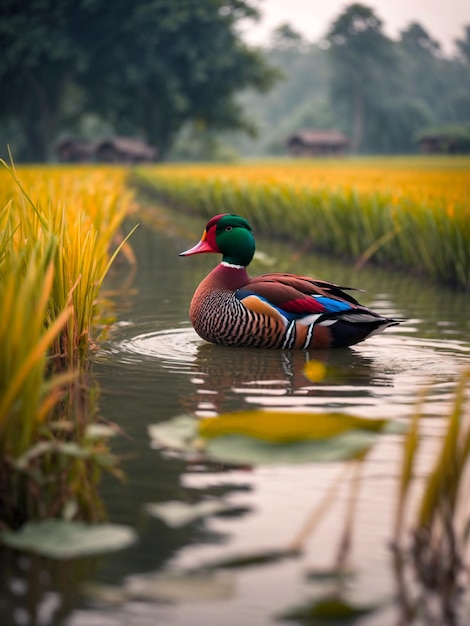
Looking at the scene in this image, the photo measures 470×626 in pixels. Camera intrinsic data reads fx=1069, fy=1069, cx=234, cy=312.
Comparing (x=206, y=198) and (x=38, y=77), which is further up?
(x=38, y=77)

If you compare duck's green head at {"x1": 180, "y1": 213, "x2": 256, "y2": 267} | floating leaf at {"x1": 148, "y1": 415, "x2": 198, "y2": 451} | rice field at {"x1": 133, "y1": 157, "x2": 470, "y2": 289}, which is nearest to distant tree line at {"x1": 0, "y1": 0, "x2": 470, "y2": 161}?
rice field at {"x1": 133, "y1": 157, "x2": 470, "y2": 289}

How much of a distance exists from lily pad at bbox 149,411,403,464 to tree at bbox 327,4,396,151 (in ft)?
302

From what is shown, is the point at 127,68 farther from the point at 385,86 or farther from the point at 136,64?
the point at 385,86

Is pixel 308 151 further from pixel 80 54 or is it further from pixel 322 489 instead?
pixel 322 489

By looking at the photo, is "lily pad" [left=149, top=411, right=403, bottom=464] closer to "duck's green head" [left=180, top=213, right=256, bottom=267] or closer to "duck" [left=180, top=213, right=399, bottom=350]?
"duck" [left=180, top=213, right=399, bottom=350]

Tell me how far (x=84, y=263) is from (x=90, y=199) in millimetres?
4776

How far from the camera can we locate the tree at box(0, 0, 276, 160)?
54750 millimetres

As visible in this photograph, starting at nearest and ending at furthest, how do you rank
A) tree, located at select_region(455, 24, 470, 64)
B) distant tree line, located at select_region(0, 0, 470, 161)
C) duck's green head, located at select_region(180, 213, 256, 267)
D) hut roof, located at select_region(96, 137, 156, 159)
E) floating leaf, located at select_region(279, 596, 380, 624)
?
floating leaf, located at select_region(279, 596, 380, 624), duck's green head, located at select_region(180, 213, 256, 267), distant tree line, located at select_region(0, 0, 470, 161), hut roof, located at select_region(96, 137, 156, 159), tree, located at select_region(455, 24, 470, 64)

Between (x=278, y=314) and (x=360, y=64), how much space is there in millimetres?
91746

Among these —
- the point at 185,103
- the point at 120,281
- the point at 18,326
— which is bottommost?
the point at 120,281

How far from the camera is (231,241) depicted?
6.77m

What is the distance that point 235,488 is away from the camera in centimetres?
355

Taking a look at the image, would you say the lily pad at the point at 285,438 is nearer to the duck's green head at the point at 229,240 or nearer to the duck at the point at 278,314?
the duck at the point at 278,314

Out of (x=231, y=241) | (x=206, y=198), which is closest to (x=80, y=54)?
(x=206, y=198)
